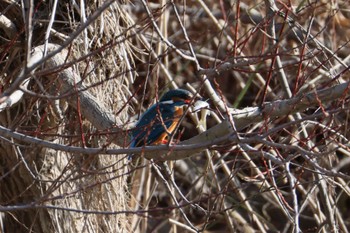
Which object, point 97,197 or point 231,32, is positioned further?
point 231,32

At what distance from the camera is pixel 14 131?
7.48ft

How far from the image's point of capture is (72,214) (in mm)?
3863

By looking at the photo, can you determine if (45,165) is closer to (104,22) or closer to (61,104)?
(61,104)

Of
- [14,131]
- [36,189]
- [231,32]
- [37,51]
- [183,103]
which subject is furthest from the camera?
[231,32]

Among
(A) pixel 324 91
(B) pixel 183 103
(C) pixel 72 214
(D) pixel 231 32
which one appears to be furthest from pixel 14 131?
(D) pixel 231 32

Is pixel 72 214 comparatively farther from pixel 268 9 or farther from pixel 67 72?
pixel 268 9

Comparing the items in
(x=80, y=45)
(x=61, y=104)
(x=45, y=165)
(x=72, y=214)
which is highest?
(x=80, y=45)

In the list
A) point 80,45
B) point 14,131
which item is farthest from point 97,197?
point 14,131

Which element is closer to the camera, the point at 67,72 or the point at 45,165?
the point at 67,72

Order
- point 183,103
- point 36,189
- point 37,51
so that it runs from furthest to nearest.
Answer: point 36,189 → point 183,103 → point 37,51

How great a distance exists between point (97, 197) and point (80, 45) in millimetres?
763

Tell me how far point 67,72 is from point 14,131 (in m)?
0.99

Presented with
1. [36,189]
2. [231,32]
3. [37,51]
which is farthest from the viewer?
[231,32]

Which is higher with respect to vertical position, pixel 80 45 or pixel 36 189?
pixel 80 45
